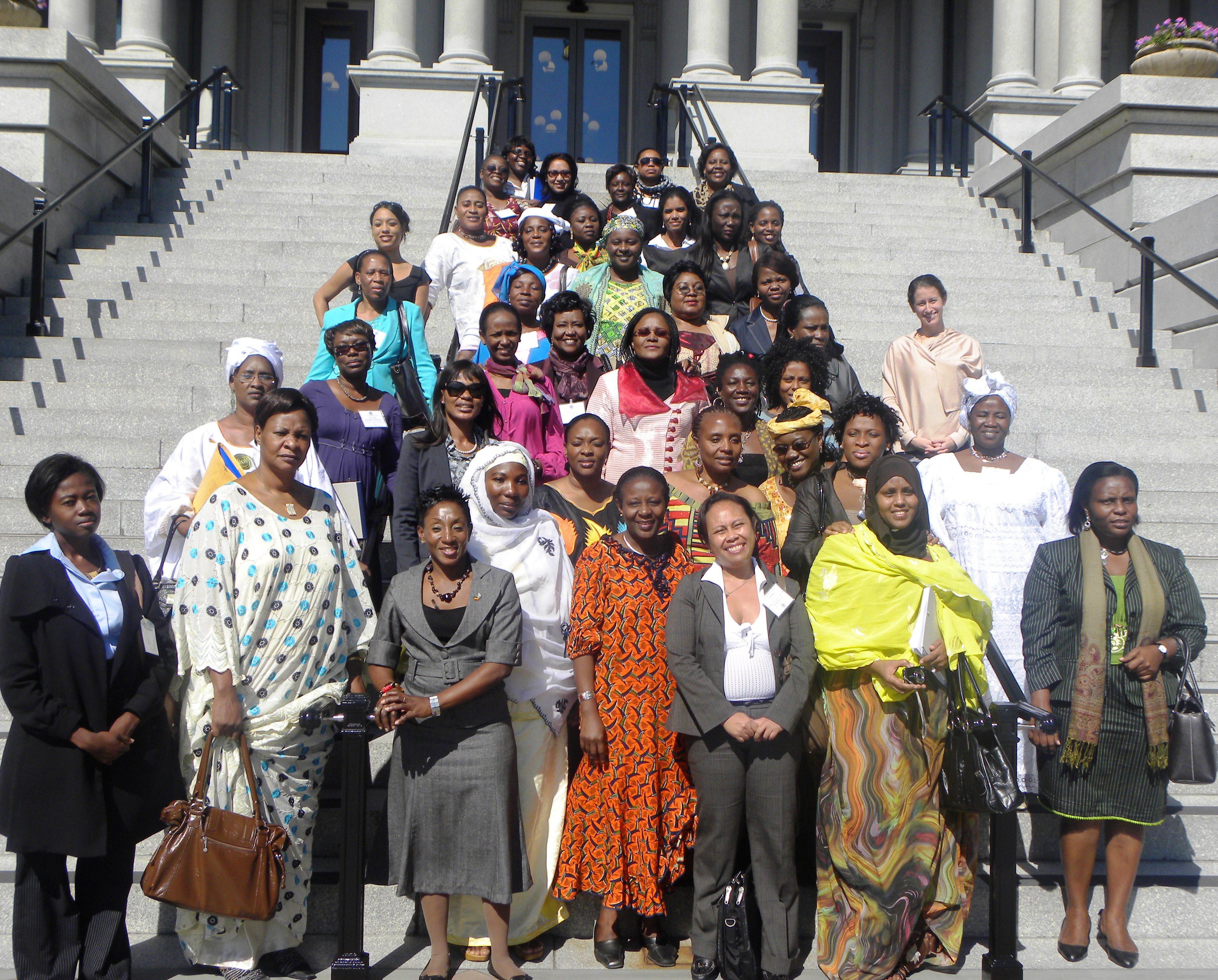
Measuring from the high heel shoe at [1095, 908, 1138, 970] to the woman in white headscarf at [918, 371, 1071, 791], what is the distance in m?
0.84

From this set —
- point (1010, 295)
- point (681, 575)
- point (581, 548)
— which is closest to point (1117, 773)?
point (681, 575)

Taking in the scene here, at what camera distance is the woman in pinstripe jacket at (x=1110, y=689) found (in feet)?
15.8

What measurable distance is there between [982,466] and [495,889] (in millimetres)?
3012

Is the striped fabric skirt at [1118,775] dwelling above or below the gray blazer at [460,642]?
below

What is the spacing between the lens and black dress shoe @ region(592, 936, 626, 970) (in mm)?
4746

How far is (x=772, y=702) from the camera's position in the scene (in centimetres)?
466

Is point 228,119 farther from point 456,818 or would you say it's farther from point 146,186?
point 456,818

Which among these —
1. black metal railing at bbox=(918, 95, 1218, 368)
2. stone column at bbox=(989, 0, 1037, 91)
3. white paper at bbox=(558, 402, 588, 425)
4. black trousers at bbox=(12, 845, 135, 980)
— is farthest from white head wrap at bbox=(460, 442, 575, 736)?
stone column at bbox=(989, 0, 1037, 91)

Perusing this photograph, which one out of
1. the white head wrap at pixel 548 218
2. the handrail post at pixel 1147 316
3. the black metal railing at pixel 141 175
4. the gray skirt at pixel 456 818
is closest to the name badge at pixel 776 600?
the gray skirt at pixel 456 818

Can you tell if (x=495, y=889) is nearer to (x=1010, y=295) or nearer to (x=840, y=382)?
(x=840, y=382)

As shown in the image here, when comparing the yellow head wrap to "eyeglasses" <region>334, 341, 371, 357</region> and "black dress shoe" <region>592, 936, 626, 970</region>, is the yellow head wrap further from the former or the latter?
"black dress shoe" <region>592, 936, 626, 970</region>

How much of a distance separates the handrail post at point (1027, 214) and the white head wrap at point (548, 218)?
4837 mm

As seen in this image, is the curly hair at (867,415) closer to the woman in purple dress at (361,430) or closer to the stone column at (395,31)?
the woman in purple dress at (361,430)

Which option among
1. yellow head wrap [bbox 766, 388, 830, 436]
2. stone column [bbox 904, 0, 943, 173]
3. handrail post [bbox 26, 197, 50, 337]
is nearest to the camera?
yellow head wrap [bbox 766, 388, 830, 436]
